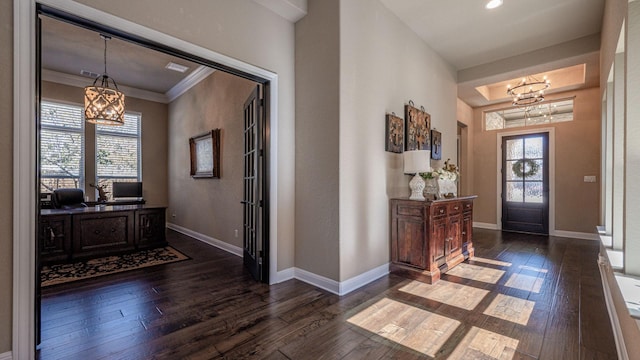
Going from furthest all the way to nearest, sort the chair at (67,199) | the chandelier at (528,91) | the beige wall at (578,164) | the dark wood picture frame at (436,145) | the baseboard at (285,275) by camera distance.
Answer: the beige wall at (578,164), the chandelier at (528,91), the chair at (67,199), the dark wood picture frame at (436,145), the baseboard at (285,275)

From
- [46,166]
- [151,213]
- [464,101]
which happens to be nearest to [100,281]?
[151,213]

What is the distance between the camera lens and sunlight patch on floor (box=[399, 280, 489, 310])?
8.62 feet

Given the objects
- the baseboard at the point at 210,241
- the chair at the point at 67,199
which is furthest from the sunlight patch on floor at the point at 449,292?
the chair at the point at 67,199

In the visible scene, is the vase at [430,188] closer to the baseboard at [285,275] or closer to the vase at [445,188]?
the vase at [445,188]

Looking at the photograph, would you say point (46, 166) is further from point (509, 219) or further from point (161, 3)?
point (509, 219)

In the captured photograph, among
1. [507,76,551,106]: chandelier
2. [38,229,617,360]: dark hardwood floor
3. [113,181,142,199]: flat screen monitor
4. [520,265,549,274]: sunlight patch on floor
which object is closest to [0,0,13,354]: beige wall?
[38,229,617,360]: dark hardwood floor

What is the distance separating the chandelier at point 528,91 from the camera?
17.4 ft

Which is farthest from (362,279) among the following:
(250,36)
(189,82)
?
(189,82)

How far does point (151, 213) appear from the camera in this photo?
4.70 metres

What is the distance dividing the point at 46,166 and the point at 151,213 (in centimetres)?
287

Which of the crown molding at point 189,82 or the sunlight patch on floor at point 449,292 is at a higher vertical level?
the crown molding at point 189,82

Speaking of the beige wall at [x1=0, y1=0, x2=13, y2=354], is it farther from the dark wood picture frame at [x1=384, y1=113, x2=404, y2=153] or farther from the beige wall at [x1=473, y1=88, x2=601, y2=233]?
the beige wall at [x1=473, y1=88, x2=601, y2=233]

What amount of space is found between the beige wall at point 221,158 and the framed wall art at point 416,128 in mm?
2369

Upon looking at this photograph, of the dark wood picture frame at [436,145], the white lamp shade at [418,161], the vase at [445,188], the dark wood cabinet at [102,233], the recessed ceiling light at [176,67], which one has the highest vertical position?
the recessed ceiling light at [176,67]
